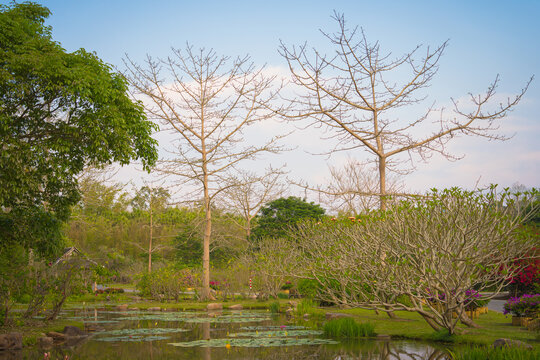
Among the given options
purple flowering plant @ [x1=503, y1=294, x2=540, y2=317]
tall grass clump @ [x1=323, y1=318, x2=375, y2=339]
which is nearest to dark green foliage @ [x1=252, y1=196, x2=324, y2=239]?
tall grass clump @ [x1=323, y1=318, x2=375, y2=339]

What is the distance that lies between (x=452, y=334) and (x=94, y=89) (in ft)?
31.5

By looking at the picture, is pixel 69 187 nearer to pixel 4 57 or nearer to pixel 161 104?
pixel 4 57

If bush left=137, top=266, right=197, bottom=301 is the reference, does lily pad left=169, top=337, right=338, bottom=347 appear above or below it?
below

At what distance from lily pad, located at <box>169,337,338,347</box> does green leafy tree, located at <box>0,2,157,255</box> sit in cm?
477

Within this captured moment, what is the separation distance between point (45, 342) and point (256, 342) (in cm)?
498

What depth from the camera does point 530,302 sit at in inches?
456

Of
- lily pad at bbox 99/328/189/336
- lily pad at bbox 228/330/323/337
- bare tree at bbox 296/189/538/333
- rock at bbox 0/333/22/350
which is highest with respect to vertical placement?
bare tree at bbox 296/189/538/333

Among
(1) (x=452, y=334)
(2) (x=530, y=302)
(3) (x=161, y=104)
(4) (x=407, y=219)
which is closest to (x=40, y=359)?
(4) (x=407, y=219)

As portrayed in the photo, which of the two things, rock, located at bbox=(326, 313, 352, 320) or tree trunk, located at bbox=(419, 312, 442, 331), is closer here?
tree trunk, located at bbox=(419, 312, 442, 331)

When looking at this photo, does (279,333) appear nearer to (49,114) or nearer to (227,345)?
(227,345)

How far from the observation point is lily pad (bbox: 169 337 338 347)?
10.1 meters

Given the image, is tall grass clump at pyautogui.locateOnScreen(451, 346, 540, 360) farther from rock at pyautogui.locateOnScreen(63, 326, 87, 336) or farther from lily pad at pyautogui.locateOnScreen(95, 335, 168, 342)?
rock at pyautogui.locateOnScreen(63, 326, 87, 336)

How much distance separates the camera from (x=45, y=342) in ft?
36.0

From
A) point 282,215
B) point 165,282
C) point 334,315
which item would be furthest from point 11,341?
point 282,215
